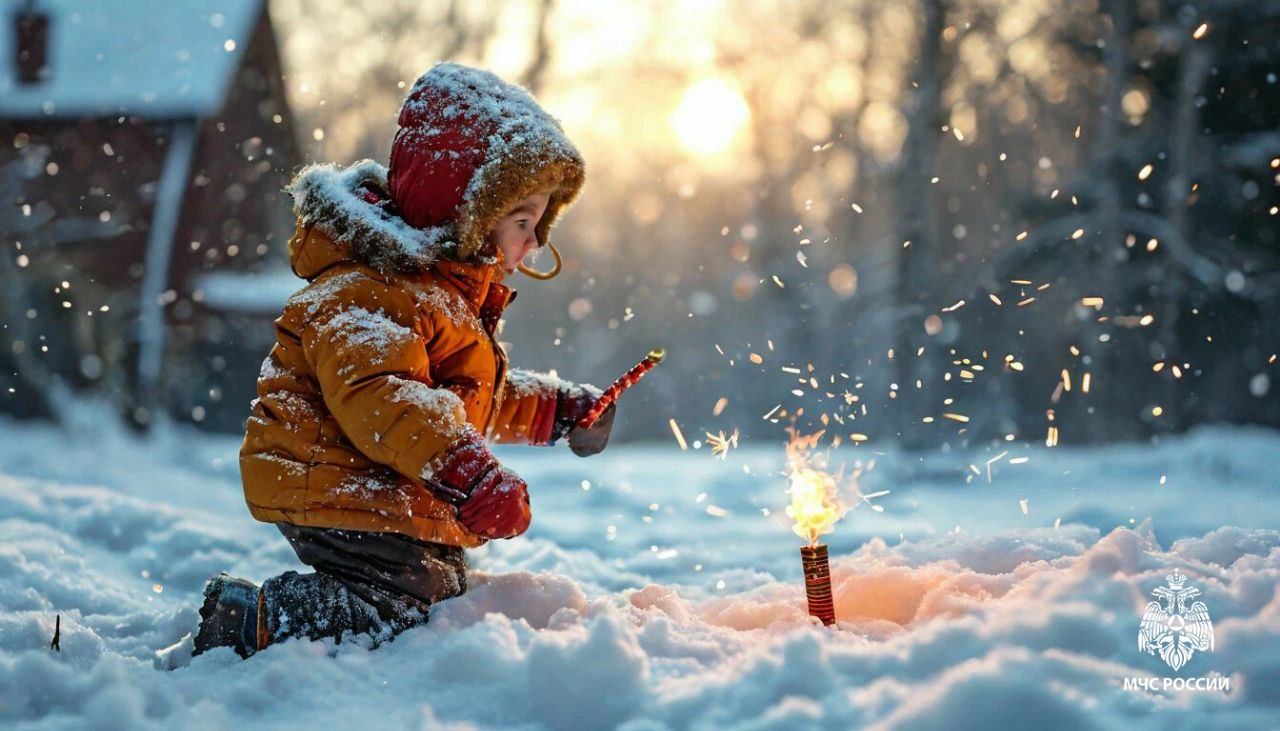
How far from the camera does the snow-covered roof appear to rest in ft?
52.1

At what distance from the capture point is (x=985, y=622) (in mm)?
2123

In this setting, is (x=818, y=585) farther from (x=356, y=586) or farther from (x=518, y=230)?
(x=518, y=230)

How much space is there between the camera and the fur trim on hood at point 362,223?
290cm

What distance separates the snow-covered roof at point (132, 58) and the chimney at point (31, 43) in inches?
3.4

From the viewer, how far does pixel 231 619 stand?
2711 millimetres

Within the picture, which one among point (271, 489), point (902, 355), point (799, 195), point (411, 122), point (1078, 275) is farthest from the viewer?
point (799, 195)

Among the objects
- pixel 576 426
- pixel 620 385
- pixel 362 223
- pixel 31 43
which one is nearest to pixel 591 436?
pixel 576 426

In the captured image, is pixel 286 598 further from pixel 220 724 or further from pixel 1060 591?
pixel 1060 591

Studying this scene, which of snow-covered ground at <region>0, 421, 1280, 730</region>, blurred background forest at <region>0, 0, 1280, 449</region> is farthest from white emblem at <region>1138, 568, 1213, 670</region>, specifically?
blurred background forest at <region>0, 0, 1280, 449</region>

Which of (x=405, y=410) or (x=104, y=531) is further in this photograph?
(x=104, y=531)

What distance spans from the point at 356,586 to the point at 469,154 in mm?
1178

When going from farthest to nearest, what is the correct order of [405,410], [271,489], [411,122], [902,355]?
[902,355]
[411,122]
[271,489]
[405,410]

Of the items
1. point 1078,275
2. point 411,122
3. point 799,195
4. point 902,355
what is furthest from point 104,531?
point 799,195

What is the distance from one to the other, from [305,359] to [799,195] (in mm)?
19867
